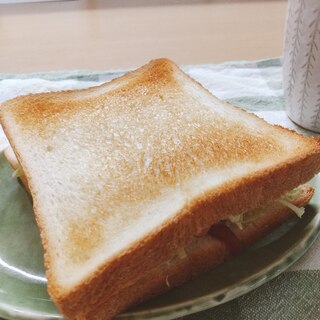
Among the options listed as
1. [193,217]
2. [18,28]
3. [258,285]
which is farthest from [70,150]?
[18,28]

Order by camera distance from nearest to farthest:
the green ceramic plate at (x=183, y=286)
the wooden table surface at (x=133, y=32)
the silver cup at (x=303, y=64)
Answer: the green ceramic plate at (x=183, y=286)
the silver cup at (x=303, y=64)
the wooden table surface at (x=133, y=32)

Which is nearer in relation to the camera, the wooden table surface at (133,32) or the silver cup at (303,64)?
the silver cup at (303,64)

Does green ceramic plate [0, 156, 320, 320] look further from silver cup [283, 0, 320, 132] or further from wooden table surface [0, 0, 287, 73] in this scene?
wooden table surface [0, 0, 287, 73]

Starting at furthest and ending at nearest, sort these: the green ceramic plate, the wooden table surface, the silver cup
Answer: the wooden table surface, the silver cup, the green ceramic plate

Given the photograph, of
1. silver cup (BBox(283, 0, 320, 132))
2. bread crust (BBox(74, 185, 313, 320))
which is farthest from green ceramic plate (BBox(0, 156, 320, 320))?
silver cup (BBox(283, 0, 320, 132))

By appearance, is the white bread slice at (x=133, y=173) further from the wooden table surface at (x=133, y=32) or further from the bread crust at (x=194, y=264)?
the wooden table surface at (x=133, y=32)

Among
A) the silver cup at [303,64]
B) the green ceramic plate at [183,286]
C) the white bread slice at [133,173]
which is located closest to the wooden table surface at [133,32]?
the silver cup at [303,64]
